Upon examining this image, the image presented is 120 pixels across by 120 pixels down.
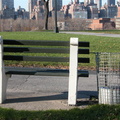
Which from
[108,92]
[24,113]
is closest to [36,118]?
[24,113]

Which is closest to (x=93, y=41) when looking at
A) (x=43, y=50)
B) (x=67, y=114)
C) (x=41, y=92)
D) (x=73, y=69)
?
(x=41, y=92)

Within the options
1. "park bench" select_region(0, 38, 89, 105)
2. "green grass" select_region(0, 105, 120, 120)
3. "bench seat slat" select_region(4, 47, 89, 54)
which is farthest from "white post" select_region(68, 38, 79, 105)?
"green grass" select_region(0, 105, 120, 120)

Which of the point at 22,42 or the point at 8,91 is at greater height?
the point at 22,42

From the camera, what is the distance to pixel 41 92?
7.27m

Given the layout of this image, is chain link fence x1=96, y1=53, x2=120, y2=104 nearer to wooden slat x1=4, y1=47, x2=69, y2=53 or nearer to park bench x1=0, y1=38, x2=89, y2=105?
park bench x1=0, y1=38, x2=89, y2=105

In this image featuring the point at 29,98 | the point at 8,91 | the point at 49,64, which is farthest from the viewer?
the point at 49,64

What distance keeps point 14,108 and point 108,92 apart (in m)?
1.51

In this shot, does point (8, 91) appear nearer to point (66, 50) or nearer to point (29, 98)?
point (29, 98)

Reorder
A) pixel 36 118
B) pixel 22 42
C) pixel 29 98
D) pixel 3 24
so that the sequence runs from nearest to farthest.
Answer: pixel 36 118
pixel 22 42
pixel 29 98
pixel 3 24

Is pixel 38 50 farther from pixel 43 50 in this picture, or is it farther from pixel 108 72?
pixel 108 72

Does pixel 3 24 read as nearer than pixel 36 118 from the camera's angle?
No

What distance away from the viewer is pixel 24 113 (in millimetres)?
5492

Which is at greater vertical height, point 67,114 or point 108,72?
point 108,72

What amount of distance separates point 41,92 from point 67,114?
73.7 inches
